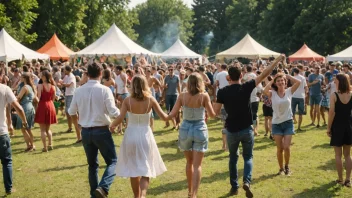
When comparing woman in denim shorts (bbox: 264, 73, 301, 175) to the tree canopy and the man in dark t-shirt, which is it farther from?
the tree canopy

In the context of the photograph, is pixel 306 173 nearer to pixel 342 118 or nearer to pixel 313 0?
pixel 342 118

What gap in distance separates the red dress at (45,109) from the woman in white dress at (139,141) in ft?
15.8

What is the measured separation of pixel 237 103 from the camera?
6391 mm

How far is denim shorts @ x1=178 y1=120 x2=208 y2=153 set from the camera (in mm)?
6273

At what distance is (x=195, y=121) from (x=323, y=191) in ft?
8.50

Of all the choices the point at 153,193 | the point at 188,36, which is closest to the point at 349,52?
the point at 153,193

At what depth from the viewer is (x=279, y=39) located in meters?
57.2

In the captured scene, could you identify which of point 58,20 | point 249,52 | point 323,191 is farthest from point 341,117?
point 58,20

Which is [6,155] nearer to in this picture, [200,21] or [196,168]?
[196,168]

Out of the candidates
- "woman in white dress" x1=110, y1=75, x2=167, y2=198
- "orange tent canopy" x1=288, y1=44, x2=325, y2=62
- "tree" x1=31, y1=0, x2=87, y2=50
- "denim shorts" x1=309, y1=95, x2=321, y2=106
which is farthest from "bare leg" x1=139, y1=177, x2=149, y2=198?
"tree" x1=31, y1=0, x2=87, y2=50

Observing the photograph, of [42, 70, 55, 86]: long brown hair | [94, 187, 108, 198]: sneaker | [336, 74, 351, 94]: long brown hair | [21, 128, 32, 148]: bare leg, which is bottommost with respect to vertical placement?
[94, 187, 108, 198]: sneaker

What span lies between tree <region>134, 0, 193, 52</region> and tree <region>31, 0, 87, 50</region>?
179 feet

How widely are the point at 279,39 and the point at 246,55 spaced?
2813cm

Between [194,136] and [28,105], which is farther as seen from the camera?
[28,105]
